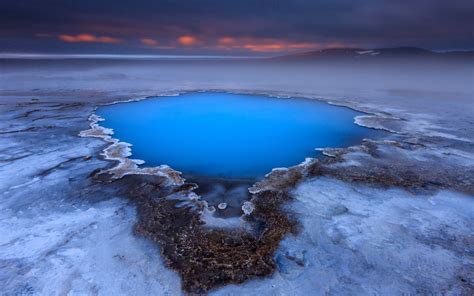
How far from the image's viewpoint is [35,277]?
4.88 metres

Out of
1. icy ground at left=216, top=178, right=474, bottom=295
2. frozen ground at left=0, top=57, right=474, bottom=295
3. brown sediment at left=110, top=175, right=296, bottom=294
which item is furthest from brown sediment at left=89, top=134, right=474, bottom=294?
icy ground at left=216, top=178, right=474, bottom=295

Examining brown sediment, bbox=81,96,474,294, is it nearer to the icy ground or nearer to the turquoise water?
the icy ground

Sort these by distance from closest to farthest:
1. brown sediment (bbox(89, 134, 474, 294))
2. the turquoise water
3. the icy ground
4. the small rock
Result: the icy ground
brown sediment (bbox(89, 134, 474, 294))
the small rock
the turquoise water

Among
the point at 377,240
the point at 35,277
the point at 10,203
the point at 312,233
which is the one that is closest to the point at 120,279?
the point at 35,277

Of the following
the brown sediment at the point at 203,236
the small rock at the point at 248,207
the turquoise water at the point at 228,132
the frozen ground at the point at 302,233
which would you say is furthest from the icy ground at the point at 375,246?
the turquoise water at the point at 228,132

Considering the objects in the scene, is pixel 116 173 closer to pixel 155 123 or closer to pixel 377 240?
pixel 377 240

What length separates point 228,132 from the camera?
14.9 meters

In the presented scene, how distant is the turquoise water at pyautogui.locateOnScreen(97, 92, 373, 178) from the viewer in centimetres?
1048

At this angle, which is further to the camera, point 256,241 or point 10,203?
point 10,203

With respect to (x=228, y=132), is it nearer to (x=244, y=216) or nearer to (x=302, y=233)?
(x=244, y=216)

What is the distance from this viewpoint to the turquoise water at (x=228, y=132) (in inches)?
412

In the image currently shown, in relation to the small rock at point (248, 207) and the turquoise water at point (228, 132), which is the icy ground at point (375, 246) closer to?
the small rock at point (248, 207)

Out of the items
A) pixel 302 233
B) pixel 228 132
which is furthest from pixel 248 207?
pixel 228 132

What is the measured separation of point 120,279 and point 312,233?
143 inches
